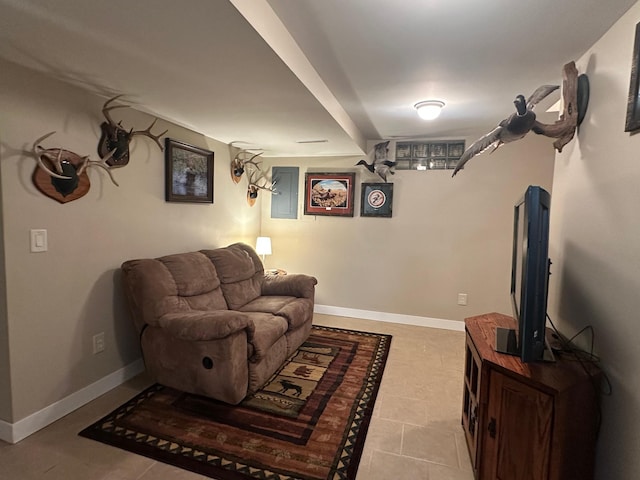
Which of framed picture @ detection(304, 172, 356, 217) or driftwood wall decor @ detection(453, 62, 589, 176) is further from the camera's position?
framed picture @ detection(304, 172, 356, 217)

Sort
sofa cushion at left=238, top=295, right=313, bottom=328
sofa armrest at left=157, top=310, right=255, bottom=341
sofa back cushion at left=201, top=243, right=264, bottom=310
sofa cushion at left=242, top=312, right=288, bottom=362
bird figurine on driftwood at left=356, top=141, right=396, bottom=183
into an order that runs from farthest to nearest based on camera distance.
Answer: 1. bird figurine on driftwood at left=356, top=141, right=396, bottom=183
2. sofa back cushion at left=201, top=243, right=264, bottom=310
3. sofa cushion at left=238, top=295, right=313, bottom=328
4. sofa cushion at left=242, top=312, right=288, bottom=362
5. sofa armrest at left=157, top=310, right=255, bottom=341

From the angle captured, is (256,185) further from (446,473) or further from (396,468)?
(446,473)

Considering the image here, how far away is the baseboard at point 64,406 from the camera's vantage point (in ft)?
6.13

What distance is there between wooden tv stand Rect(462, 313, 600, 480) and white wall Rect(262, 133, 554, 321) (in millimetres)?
2353

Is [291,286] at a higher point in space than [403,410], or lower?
higher

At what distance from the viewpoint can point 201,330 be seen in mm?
2062

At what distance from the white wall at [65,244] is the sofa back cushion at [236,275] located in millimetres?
525

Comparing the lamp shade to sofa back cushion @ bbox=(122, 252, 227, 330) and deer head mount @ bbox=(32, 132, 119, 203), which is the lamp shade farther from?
deer head mount @ bbox=(32, 132, 119, 203)

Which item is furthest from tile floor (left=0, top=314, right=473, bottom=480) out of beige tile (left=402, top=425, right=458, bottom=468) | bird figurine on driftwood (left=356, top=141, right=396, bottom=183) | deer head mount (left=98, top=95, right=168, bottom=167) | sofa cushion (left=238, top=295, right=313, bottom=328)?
bird figurine on driftwood (left=356, top=141, right=396, bottom=183)

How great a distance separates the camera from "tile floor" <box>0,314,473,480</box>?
1688 mm

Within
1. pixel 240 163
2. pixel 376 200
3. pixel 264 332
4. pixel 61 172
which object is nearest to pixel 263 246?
pixel 240 163

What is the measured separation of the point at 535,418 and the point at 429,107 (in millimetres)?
2153

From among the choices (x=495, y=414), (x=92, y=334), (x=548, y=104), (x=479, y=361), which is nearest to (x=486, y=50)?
(x=548, y=104)

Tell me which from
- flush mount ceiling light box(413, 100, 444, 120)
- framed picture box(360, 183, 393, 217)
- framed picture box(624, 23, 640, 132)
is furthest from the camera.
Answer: framed picture box(360, 183, 393, 217)
